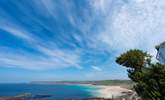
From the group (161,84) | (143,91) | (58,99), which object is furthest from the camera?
(58,99)

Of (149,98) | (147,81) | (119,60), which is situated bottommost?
(149,98)

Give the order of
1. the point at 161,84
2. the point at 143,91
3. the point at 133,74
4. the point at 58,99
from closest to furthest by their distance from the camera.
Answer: the point at 161,84, the point at 143,91, the point at 133,74, the point at 58,99

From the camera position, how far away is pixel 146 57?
32.8 metres

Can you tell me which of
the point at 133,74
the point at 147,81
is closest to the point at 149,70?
the point at 147,81

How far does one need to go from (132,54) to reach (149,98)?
12504mm

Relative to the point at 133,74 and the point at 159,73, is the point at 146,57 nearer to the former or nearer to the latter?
the point at 133,74

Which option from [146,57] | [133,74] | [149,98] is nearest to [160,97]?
[149,98]

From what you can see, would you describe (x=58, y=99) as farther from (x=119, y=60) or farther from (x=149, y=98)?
(x=149, y=98)

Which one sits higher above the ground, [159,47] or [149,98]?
[159,47]

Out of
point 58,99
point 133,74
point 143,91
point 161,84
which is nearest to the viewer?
point 161,84

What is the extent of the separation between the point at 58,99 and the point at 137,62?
206 ft

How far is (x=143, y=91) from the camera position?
2214 cm

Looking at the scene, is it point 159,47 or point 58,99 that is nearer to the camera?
point 159,47

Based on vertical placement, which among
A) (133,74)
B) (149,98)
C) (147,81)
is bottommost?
(149,98)
